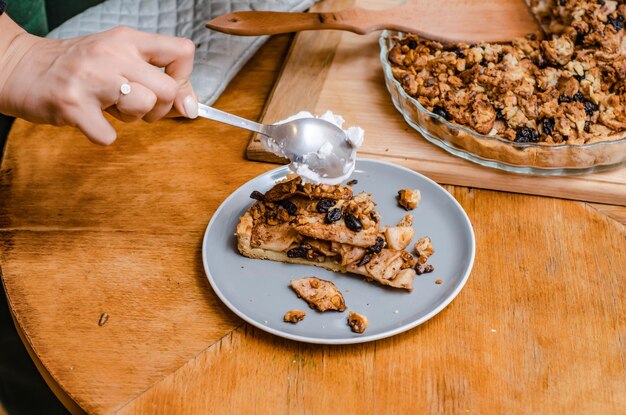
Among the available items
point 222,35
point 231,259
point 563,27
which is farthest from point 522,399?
point 222,35

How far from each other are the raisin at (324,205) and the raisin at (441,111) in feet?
1.23

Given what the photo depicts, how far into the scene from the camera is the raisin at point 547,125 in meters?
1.34

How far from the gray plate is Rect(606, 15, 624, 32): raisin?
25.1 inches

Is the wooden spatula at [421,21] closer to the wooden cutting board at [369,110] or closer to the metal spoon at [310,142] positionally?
the wooden cutting board at [369,110]

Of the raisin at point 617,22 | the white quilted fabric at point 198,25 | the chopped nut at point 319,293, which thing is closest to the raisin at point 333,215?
the chopped nut at point 319,293

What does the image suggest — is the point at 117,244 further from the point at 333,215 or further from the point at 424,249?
the point at 424,249

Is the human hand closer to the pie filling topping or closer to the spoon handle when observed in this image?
the spoon handle

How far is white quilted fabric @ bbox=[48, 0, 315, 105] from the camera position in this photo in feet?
5.45

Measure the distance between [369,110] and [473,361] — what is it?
72 centimetres

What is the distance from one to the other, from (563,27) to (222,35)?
872 millimetres

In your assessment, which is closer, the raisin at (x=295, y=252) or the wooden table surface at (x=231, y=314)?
the wooden table surface at (x=231, y=314)

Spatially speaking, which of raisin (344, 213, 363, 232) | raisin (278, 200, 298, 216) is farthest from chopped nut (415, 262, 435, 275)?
raisin (278, 200, 298, 216)

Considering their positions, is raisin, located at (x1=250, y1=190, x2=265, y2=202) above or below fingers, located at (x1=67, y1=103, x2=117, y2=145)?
below

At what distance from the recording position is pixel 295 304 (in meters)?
1.10
